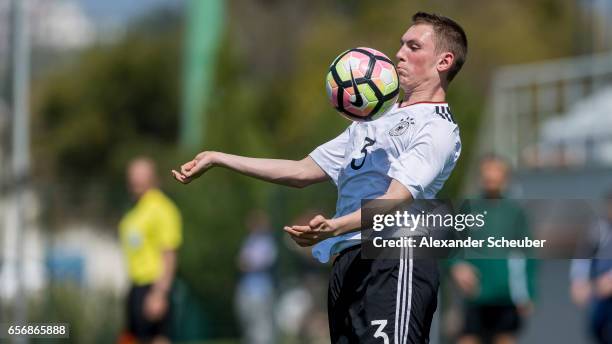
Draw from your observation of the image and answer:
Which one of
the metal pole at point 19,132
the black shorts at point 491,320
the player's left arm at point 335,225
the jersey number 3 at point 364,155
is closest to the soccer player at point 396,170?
the jersey number 3 at point 364,155

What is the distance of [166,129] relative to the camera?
3778 cm

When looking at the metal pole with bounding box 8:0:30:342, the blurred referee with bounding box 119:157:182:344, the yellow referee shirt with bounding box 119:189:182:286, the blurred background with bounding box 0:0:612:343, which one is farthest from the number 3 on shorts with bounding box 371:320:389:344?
the metal pole with bounding box 8:0:30:342

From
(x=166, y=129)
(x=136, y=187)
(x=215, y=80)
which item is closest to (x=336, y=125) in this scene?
(x=215, y=80)

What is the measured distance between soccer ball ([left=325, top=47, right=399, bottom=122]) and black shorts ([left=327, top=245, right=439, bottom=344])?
2.22 ft

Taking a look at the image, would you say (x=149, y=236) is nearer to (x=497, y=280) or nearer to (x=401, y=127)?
(x=497, y=280)

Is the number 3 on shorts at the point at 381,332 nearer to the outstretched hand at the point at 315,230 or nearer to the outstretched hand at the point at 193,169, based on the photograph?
the outstretched hand at the point at 315,230

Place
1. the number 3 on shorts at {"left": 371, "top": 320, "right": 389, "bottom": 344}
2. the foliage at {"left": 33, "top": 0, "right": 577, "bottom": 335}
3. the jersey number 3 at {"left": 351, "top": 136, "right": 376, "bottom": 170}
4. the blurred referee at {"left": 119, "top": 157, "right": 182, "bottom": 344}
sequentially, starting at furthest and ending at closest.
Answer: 1. the foliage at {"left": 33, "top": 0, "right": 577, "bottom": 335}
2. the blurred referee at {"left": 119, "top": 157, "right": 182, "bottom": 344}
3. the jersey number 3 at {"left": 351, "top": 136, "right": 376, "bottom": 170}
4. the number 3 on shorts at {"left": 371, "top": 320, "right": 389, "bottom": 344}

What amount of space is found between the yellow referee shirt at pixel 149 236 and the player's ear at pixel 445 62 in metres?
5.78

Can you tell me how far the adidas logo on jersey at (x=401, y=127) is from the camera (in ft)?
18.7

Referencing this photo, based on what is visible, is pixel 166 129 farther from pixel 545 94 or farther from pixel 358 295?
pixel 358 295

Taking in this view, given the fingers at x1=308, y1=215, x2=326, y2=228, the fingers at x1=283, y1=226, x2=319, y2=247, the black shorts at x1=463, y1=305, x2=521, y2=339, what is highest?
the fingers at x1=308, y1=215, x2=326, y2=228

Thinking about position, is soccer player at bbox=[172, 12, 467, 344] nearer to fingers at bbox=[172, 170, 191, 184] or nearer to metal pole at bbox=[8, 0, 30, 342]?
fingers at bbox=[172, 170, 191, 184]

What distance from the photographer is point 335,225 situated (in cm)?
521

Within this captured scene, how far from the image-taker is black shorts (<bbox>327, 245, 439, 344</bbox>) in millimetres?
5660
